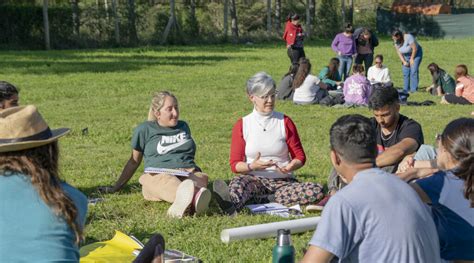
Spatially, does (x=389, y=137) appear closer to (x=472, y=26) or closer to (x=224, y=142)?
(x=224, y=142)

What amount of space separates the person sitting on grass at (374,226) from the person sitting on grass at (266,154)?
4.01 meters

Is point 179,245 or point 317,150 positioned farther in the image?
point 317,150

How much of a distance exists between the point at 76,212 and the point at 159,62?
2292 cm

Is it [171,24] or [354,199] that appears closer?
[354,199]

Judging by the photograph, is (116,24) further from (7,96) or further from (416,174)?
(416,174)

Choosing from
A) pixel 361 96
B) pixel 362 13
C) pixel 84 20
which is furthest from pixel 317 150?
pixel 362 13


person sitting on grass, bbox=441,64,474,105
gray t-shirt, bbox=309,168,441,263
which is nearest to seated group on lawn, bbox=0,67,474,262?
gray t-shirt, bbox=309,168,441,263

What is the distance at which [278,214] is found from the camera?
7402mm

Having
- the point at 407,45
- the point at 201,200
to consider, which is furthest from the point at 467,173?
the point at 407,45

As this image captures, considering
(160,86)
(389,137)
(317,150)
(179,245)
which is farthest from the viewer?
(160,86)

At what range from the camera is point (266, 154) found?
7.79 metres

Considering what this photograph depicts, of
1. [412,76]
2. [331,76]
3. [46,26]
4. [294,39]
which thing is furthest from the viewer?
[46,26]

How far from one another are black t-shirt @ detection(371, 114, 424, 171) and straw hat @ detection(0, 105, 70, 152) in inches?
153

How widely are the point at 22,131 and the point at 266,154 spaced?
Result: 4.29 m
